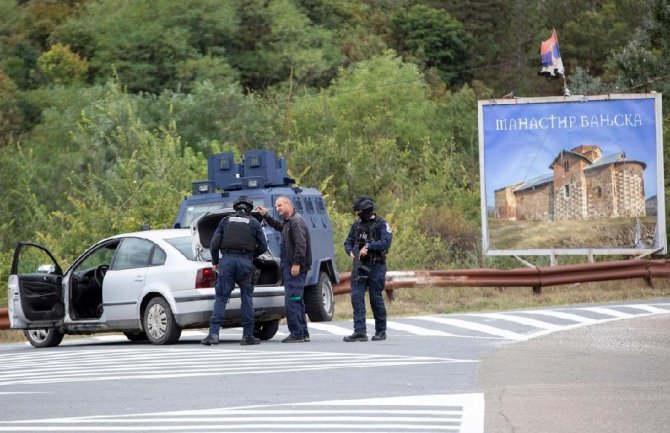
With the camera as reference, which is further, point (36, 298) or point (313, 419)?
point (36, 298)

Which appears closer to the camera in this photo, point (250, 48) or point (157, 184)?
point (157, 184)

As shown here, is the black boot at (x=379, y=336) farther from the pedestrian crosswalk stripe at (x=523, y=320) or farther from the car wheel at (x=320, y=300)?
the car wheel at (x=320, y=300)

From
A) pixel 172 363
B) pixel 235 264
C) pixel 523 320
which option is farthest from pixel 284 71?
pixel 172 363

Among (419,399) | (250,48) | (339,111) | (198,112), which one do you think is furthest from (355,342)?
(250,48)

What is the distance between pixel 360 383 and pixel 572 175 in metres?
19.0

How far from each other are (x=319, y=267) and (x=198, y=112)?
50940mm

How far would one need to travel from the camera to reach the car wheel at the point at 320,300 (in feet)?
74.7

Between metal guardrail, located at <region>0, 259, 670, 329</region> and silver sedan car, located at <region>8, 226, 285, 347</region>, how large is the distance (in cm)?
615

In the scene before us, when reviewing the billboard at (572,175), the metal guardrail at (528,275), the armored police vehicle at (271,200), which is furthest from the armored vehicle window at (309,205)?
the billboard at (572,175)

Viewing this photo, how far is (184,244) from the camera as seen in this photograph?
19453mm

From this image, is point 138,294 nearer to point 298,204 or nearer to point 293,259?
point 293,259

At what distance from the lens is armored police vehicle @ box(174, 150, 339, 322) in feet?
73.8

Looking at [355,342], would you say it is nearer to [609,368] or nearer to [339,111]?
[609,368]

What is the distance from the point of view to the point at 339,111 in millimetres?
80500
